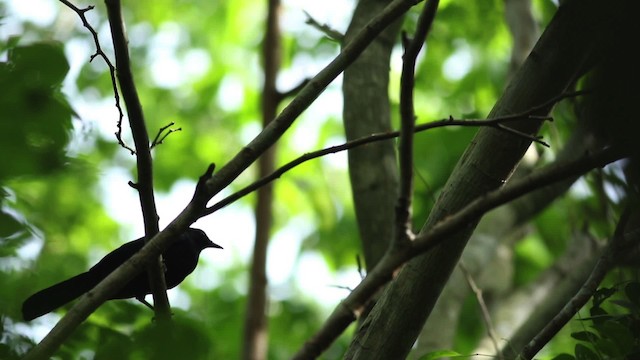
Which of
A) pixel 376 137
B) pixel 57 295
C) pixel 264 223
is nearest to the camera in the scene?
pixel 376 137

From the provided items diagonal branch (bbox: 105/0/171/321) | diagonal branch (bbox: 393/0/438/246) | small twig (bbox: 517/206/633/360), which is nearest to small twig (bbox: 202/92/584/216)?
diagonal branch (bbox: 105/0/171/321)

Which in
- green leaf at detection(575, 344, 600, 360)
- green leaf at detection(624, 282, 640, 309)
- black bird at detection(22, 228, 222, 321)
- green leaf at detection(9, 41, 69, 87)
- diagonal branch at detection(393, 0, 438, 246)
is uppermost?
black bird at detection(22, 228, 222, 321)

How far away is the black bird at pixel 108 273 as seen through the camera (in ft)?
13.2

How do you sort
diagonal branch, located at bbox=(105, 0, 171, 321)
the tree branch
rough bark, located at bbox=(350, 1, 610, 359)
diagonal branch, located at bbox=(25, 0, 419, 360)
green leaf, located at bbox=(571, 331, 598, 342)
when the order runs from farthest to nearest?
the tree branch
rough bark, located at bbox=(350, 1, 610, 359)
green leaf, located at bbox=(571, 331, 598, 342)
diagonal branch, located at bbox=(105, 0, 171, 321)
diagonal branch, located at bbox=(25, 0, 419, 360)

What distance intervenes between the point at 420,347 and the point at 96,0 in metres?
8.67

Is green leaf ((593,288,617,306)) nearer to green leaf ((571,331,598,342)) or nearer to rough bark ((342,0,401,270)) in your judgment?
green leaf ((571,331,598,342))

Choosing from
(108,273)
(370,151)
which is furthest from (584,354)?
(108,273)

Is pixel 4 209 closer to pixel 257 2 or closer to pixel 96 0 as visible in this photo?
pixel 257 2

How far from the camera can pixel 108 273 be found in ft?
15.0

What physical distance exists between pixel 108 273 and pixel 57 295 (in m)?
A: 0.36

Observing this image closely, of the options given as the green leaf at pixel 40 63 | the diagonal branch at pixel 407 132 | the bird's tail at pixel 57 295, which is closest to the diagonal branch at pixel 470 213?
the diagonal branch at pixel 407 132

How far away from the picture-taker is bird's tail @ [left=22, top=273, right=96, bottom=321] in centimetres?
392

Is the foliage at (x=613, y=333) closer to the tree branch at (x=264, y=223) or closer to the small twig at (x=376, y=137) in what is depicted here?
the small twig at (x=376, y=137)

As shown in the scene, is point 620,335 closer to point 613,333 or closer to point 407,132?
point 613,333
